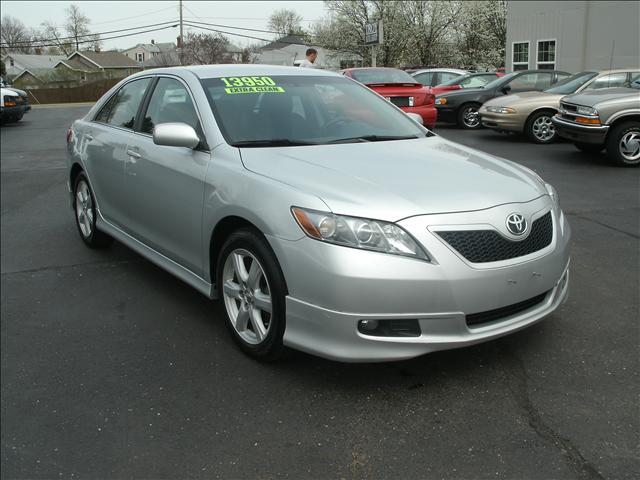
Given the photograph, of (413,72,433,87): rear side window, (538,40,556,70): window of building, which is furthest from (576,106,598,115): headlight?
(538,40,556,70): window of building

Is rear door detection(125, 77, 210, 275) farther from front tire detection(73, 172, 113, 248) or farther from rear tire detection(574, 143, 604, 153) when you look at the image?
rear tire detection(574, 143, 604, 153)

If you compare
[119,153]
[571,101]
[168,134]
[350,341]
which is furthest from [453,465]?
[571,101]

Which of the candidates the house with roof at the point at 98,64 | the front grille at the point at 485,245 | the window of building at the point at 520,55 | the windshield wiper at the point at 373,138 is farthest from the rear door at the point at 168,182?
the house with roof at the point at 98,64

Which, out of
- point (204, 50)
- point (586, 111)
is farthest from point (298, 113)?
point (204, 50)

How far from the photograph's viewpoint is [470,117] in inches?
596

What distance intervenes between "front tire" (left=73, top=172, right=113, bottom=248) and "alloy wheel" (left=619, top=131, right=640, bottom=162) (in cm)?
739

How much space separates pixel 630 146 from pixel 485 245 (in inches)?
300

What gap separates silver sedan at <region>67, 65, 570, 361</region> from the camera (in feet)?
9.42

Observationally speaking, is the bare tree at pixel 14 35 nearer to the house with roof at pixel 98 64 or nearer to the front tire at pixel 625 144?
the house with roof at pixel 98 64

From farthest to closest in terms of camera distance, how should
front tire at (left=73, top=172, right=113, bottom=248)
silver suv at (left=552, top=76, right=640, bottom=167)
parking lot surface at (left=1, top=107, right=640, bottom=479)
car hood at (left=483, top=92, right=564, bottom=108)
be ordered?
car hood at (left=483, top=92, right=564, bottom=108) < silver suv at (left=552, top=76, right=640, bottom=167) < front tire at (left=73, top=172, right=113, bottom=248) < parking lot surface at (left=1, top=107, right=640, bottom=479)

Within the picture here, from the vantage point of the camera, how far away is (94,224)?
18.0 feet

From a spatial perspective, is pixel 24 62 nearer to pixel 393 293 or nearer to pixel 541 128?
pixel 541 128

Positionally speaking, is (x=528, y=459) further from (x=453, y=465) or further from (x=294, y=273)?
(x=294, y=273)

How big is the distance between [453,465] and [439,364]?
84 cm
